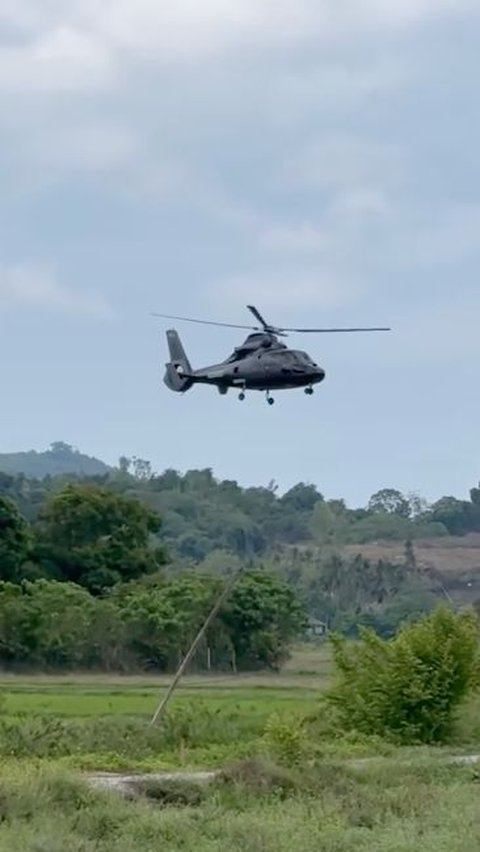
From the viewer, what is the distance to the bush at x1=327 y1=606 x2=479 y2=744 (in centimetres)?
3234

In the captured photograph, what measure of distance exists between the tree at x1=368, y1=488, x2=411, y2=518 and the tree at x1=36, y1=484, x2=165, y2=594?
3581 inches

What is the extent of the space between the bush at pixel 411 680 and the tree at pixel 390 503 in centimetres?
12515

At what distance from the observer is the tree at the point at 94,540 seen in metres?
66.9

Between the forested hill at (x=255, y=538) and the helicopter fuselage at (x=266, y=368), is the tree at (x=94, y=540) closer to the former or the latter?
the forested hill at (x=255, y=538)

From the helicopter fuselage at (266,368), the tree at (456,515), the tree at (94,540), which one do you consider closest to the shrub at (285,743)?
the helicopter fuselage at (266,368)

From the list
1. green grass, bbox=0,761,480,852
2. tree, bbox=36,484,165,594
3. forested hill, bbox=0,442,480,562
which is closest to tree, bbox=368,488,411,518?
forested hill, bbox=0,442,480,562

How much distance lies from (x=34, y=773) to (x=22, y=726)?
6932 millimetres

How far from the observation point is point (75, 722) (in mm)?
29516

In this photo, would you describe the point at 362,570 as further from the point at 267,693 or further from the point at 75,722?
the point at 75,722

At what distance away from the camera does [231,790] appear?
68.4 feet

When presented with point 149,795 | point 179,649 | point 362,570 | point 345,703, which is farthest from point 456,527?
point 149,795

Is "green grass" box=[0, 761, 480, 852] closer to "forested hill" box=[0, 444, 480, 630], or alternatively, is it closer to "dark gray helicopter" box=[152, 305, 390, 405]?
"dark gray helicopter" box=[152, 305, 390, 405]

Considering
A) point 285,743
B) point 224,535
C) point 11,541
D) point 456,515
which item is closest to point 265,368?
point 285,743

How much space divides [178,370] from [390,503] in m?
124
